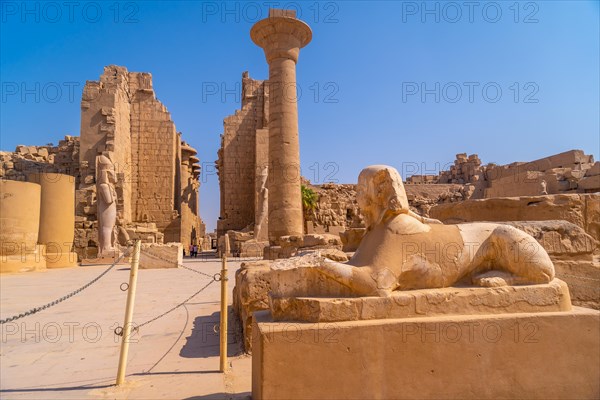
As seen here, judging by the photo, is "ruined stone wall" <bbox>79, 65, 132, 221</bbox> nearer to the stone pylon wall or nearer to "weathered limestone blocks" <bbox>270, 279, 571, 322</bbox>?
the stone pylon wall

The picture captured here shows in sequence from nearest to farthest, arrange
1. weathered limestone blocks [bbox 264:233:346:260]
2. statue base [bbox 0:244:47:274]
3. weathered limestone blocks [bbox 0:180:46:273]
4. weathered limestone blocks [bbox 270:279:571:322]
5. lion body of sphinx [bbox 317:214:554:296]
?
weathered limestone blocks [bbox 270:279:571:322], lion body of sphinx [bbox 317:214:554:296], weathered limestone blocks [bbox 264:233:346:260], statue base [bbox 0:244:47:274], weathered limestone blocks [bbox 0:180:46:273]

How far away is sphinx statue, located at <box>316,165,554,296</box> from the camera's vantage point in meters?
2.42

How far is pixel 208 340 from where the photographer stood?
4609 mm

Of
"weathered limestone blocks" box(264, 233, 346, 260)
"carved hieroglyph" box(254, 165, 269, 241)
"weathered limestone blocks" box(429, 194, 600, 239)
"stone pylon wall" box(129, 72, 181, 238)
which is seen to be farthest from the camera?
"stone pylon wall" box(129, 72, 181, 238)

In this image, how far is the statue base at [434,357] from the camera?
2.19 metres

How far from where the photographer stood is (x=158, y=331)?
5.01 m

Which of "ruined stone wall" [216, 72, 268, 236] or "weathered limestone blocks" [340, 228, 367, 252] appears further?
"ruined stone wall" [216, 72, 268, 236]

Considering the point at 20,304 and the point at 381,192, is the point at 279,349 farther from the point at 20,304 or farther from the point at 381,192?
the point at 20,304

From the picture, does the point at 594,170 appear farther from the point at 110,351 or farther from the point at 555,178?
the point at 110,351

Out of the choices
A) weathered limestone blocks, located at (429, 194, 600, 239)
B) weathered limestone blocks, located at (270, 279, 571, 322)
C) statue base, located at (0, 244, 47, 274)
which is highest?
weathered limestone blocks, located at (429, 194, 600, 239)

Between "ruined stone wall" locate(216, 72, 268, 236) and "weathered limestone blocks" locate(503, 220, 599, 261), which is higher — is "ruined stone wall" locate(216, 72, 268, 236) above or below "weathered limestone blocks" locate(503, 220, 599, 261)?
above

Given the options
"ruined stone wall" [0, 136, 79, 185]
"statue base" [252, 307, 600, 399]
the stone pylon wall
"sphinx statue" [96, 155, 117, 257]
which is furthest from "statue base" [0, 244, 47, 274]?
"statue base" [252, 307, 600, 399]

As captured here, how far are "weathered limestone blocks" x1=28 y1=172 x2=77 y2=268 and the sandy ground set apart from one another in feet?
18.8

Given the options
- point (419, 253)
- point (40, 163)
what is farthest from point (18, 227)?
point (419, 253)
